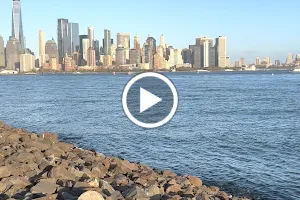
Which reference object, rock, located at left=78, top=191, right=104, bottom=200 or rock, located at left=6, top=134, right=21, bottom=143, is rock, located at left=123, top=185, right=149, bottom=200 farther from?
rock, located at left=6, top=134, right=21, bottom=143

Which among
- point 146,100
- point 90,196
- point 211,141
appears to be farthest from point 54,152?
point 211,141

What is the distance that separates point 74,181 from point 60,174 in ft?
2.33

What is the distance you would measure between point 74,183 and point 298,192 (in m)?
9.41

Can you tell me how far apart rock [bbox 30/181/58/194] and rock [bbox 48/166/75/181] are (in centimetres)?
83

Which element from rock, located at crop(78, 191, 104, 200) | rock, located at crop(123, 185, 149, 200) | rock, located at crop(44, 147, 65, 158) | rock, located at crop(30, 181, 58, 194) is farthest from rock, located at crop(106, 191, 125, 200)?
rock, located at crop(44, 147, 65, 158)

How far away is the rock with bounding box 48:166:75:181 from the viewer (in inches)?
324

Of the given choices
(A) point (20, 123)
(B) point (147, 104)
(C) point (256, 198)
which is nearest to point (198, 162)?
(C) point (256, 198)

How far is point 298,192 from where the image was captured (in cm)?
1370

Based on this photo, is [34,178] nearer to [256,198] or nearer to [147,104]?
[147,104]

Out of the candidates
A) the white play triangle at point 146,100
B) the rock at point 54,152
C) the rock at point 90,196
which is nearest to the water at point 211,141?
the white play triangle at point 146,100

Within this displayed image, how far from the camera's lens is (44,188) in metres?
7.11

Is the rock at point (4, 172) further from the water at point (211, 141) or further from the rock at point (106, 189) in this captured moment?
the water at point (211, 141)

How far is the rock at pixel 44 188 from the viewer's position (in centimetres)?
697

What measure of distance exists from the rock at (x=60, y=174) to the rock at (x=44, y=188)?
2.73ft
